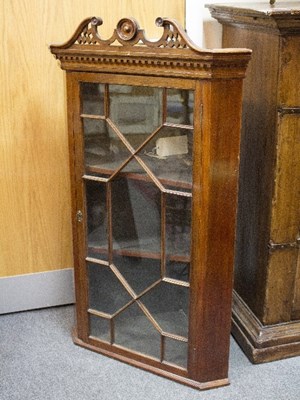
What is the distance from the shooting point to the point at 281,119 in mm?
1540

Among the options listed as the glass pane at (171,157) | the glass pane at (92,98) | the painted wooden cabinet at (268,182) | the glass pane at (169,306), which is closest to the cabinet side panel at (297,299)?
the painted wooden cabinet at (268,182)

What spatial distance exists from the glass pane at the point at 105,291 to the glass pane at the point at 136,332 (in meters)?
0.03

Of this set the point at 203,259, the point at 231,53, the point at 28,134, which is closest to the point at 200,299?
the point at 203,259

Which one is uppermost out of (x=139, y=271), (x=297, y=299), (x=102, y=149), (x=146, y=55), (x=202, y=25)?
(x=202, y=25)

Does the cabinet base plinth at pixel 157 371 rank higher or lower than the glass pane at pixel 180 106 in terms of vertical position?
lower

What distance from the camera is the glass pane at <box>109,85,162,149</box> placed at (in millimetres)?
1459

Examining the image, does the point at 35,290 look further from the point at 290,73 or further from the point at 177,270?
the point at 290,73

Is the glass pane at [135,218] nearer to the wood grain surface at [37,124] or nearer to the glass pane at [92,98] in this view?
the glass pane at [92,98]

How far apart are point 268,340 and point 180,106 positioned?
0.81 metres

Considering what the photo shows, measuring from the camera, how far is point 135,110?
1.50 meters

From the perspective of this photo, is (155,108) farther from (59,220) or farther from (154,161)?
(59,220)

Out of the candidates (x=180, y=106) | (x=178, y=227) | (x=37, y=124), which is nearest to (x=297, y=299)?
(x=178, y=227)

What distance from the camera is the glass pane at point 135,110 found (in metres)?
1.46

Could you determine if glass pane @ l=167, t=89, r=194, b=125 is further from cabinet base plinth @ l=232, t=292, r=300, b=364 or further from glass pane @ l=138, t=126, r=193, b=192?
cabinet base plinth @ l=232, t=292, r=300, b=364
